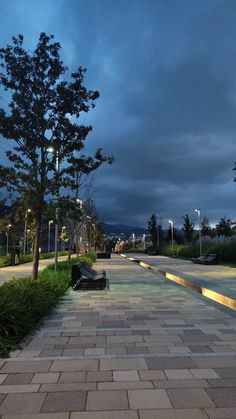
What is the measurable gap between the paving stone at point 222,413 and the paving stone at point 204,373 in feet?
3.34

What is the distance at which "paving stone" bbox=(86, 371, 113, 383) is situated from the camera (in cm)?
539

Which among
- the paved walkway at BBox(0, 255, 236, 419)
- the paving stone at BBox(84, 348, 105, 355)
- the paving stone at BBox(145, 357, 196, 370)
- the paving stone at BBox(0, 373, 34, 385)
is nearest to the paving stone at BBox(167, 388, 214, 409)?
the paved walkway at BBox(0, 255, 236, 419)

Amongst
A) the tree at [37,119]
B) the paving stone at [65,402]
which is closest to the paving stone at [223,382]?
the paving stone at [65,402]

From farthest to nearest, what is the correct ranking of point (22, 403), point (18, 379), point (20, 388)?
point (18, 379), point (20, 388), point (22, 403)

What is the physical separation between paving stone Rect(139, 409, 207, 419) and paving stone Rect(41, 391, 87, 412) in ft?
1.90

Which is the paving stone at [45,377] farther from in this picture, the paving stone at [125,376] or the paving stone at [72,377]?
the paving stone at [125,376]

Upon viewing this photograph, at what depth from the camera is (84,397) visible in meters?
4.80

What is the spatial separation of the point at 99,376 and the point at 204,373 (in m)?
1.15

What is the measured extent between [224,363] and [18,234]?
73.1 metres

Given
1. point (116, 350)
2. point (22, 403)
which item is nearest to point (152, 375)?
point (116, 350)

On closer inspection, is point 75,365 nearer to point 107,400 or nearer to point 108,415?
point 107,400

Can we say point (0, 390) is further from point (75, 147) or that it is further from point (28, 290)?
point (75, 147)

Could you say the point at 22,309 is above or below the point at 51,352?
above

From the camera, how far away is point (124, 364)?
6.03 metres
